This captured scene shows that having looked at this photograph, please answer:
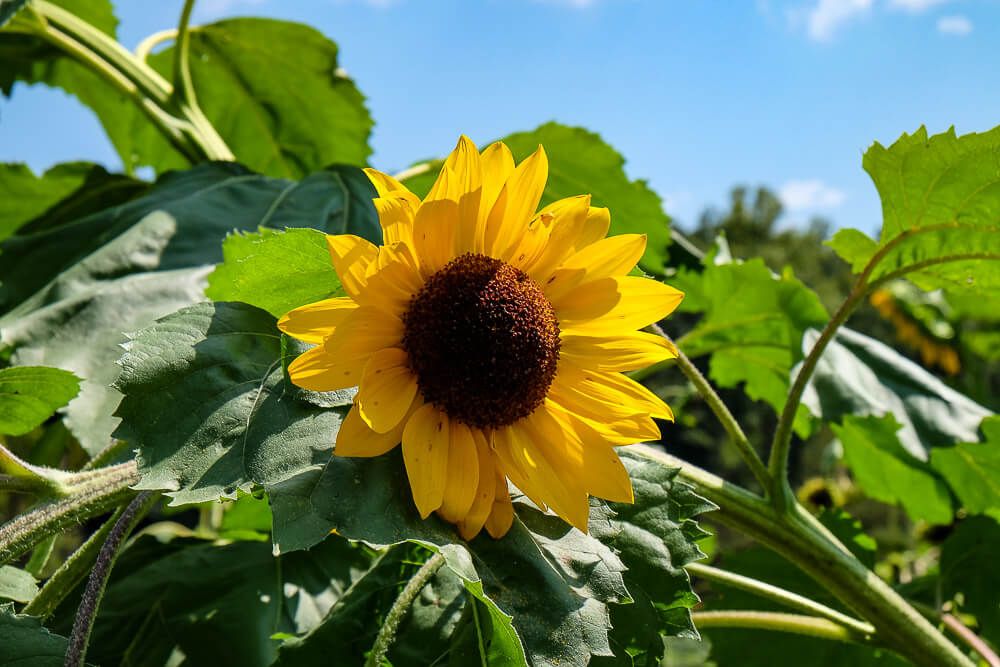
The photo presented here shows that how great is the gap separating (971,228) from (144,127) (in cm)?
133

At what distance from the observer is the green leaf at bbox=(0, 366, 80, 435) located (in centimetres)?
64

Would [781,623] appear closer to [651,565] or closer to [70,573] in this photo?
[651,565]

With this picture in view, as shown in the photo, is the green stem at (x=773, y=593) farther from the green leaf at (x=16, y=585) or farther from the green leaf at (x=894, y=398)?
the green leaf at (x=16, y=585)

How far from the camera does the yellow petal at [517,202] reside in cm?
58

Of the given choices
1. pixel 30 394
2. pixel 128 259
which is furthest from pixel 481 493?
pixel 128 259

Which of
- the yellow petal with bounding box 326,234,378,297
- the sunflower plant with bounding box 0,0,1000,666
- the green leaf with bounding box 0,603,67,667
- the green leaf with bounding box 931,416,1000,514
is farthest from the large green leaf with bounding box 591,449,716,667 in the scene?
the green leaf with bounding box 931,416,1000,514

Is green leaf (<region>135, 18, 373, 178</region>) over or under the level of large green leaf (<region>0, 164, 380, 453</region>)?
over

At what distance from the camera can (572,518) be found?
54 cm

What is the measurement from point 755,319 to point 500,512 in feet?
2.68

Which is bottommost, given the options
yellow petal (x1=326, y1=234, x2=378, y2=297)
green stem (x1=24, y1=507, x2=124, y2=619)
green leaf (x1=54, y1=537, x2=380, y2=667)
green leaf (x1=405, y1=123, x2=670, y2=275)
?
green leaf (x1=54, y1=537, x2=380, y2=667)

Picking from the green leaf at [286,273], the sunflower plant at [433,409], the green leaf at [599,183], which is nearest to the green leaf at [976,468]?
the sunflower plant at [433,409]

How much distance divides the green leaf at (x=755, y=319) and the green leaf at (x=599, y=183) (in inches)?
5.8

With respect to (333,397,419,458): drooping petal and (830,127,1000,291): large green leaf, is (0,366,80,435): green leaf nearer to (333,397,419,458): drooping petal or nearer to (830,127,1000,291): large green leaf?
(333,397,419,458): drooping petal

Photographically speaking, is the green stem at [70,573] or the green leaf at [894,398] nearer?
the green stem at [70,573]
